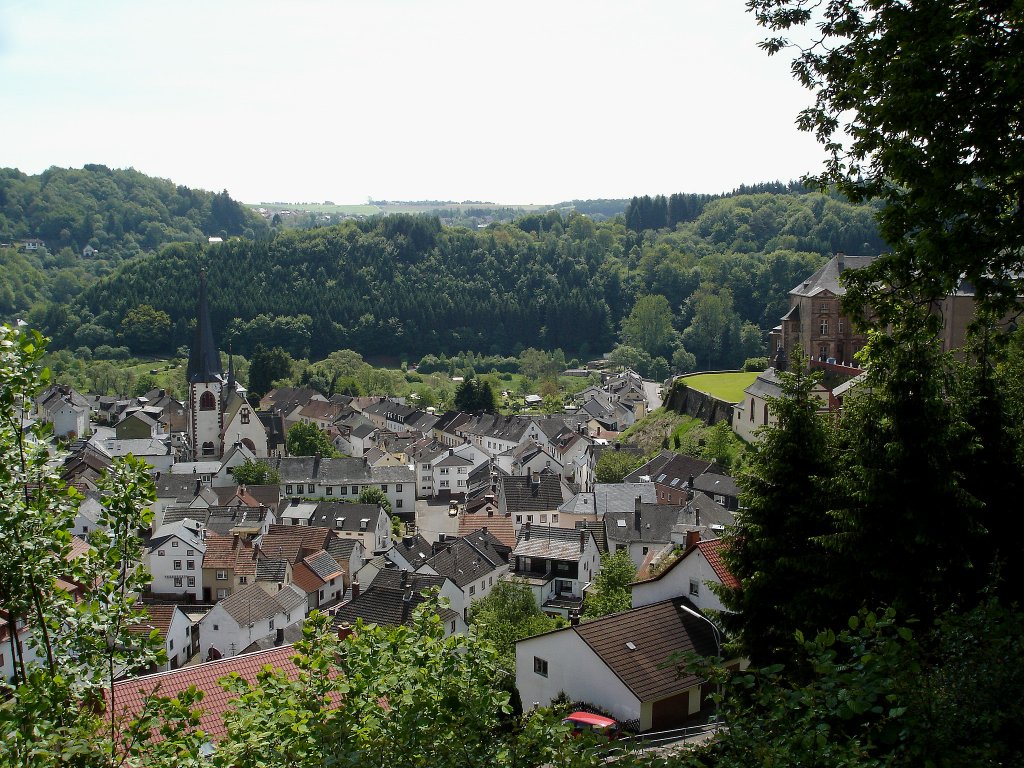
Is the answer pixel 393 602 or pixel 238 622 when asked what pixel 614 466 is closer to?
pixel 393 602

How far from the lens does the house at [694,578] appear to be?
16312 millimetres

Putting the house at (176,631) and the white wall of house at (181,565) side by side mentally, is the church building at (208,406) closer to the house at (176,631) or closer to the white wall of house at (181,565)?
the white wall of house at (181,565)

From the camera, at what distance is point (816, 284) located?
52312 mm

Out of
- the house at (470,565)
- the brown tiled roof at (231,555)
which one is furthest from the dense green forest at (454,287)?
the brown tiled roof at (231,555)

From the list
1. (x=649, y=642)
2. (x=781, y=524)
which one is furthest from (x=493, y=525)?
(x=781, y=524)

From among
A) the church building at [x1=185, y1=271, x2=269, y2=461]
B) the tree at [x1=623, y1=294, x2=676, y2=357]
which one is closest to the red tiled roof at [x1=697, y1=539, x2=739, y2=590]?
the church building at [x1=185, y1=271, x2=269, y2=461]

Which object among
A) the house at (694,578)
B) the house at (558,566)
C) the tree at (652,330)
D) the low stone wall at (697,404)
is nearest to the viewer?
the house at (694,578)

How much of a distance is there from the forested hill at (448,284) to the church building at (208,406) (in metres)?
52.8

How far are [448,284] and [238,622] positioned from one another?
10814 cm

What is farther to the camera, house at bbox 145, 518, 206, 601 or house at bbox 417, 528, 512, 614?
house at bbox 145, 518, 206, 601

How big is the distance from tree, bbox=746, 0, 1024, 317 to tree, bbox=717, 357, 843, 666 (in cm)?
398

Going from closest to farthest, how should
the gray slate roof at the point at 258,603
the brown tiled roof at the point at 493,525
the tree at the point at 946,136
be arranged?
the tree at the point at 946,136 < the gray slate roof at the point at 258,603 < the brown tiled roof at the point at 493,525

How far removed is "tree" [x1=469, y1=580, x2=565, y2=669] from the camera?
23.8 meters

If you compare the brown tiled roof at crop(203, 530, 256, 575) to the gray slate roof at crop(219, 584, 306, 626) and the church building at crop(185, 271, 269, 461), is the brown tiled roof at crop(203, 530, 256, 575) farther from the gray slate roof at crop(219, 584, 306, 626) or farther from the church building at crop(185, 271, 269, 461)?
the church building at crop(185, 271, 269, 461)
